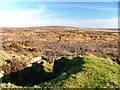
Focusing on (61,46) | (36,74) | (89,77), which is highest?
(89,77)

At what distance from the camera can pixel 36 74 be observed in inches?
907

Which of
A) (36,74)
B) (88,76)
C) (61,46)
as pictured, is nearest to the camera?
(88,76)

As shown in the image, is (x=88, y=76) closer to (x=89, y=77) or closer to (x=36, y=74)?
(x=89, y=77)

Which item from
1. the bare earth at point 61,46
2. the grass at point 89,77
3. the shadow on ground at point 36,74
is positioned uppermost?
the grass at point 89,77

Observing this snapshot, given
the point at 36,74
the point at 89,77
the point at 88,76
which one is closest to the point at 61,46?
the point at 36,74

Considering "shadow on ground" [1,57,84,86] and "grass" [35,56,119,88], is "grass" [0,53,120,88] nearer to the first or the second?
"grass" [35,56,119,88]

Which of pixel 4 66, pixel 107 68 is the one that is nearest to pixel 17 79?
pixel 4 66

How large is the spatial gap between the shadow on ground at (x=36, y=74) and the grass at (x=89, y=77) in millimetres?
2047

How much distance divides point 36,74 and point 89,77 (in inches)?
265

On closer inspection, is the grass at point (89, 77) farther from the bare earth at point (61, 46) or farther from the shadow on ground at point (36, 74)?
the bare earth at point (61, 46)

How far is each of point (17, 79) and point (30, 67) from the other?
4.53ft

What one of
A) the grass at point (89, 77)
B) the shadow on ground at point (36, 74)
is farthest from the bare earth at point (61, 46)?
the grass at point (89, 77)

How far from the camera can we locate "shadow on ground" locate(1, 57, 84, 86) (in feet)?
70.2

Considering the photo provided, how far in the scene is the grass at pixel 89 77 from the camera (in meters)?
16.2
